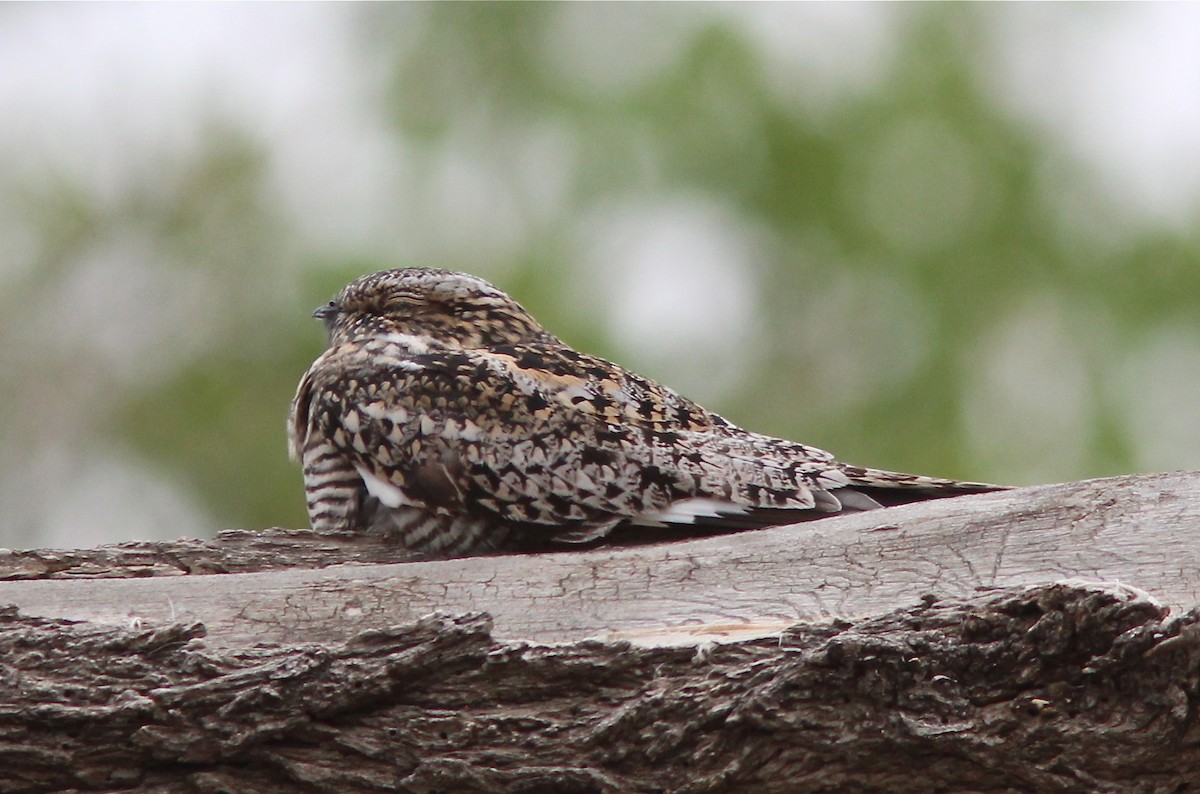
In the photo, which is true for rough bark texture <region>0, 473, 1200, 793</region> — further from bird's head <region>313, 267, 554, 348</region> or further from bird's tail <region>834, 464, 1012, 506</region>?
bird's head <region>313, 267, 554, 348</region>

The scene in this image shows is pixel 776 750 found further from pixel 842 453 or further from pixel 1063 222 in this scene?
pixel 1063 222

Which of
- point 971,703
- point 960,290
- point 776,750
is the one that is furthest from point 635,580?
point 960,290

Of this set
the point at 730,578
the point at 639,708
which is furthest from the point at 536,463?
the point at 639,708

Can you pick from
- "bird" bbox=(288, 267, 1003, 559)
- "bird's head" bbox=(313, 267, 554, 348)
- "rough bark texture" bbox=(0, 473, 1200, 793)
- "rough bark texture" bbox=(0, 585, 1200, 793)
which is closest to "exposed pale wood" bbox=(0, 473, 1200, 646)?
"rough bark texture" bbox=(0, 473, 1200, 793)

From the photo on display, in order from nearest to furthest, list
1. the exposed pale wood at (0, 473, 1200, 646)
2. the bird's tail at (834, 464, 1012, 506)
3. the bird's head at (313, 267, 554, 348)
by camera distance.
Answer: the exposed pale wood at (0, 473, 1200, 646), the bird's tail at (834, 464, 1012, 506), the bird's head at (313, 267, 554, 348)

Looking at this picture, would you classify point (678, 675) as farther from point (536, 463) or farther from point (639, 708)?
point (536, 463)

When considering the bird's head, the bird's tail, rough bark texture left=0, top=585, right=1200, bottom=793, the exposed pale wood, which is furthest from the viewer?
the bird's head

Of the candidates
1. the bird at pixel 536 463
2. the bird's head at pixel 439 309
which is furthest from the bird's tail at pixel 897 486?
the bird's head at pixel 439 309

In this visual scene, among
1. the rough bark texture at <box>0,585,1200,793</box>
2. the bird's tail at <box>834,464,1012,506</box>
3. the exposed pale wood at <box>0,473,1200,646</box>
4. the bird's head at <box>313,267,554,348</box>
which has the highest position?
the bird's head at <box>313,267,554,348</box>
